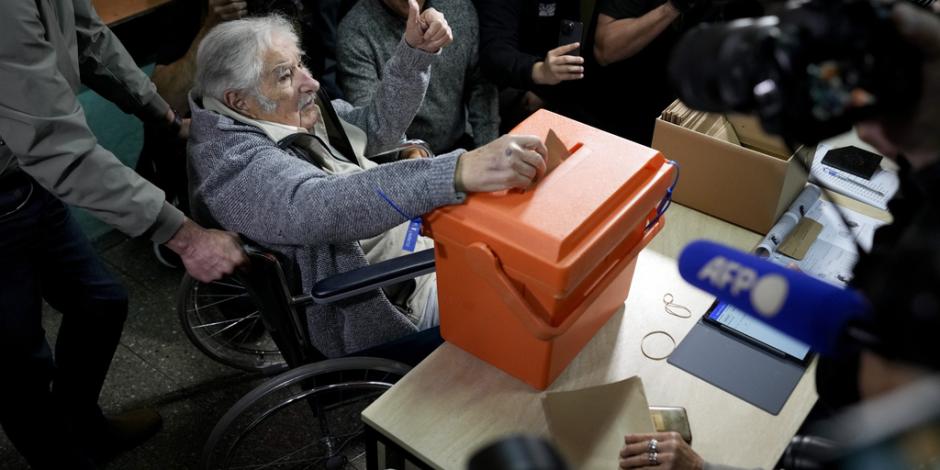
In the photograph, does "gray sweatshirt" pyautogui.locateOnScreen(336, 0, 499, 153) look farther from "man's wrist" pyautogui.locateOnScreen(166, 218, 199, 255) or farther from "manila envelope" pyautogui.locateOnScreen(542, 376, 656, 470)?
"manila envelope" pyautogui.locateOnScreen(542, 376, 656, 470)

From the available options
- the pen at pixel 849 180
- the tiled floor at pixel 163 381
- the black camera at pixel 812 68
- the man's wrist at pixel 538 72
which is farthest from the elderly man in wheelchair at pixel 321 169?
the pen at pixel 849 180

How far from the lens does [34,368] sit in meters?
1.72

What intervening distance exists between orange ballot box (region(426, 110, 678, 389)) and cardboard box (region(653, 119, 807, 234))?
12.8 inches

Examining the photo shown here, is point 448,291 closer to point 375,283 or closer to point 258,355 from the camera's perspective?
point 375,283

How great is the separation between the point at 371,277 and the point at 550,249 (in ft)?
1.51

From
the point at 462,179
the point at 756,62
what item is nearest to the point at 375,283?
the point at 462,179

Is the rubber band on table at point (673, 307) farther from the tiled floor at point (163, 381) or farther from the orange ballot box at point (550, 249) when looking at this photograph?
the tiled floor at point (163, 381)

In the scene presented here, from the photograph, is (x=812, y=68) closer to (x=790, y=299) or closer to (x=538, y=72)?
(x=790, y=299)

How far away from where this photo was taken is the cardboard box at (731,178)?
5.73 feet

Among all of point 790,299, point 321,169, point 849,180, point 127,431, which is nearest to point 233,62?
point 321,169

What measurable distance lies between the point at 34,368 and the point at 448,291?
1.02 m

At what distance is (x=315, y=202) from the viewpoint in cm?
148

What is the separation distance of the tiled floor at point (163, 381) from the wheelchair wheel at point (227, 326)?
10cm

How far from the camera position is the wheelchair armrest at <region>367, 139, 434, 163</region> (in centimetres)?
198
